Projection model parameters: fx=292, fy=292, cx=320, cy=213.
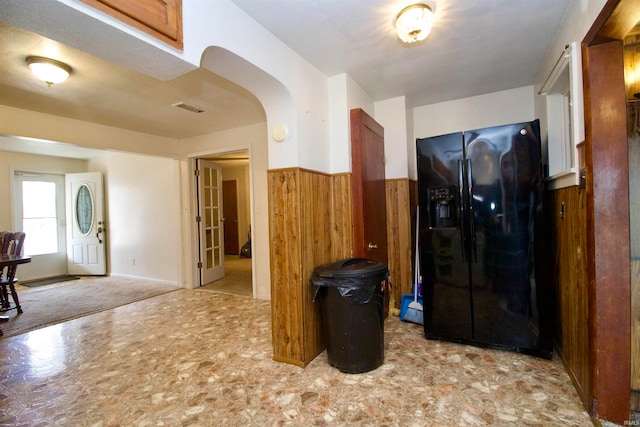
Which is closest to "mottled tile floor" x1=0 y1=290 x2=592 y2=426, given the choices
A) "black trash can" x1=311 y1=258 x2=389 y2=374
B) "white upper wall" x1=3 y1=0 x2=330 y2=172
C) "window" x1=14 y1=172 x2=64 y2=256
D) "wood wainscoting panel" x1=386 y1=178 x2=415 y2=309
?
"black trash can" x1=311 y1=258 x2=389 y2=374

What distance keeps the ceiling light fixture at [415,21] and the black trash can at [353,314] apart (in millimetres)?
1569

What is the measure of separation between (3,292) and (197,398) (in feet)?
12.1

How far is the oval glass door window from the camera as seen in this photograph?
5.81 m

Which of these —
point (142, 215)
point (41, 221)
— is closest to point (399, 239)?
point (142, 215)

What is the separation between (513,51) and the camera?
7.79 feet

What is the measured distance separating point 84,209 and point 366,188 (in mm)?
6054

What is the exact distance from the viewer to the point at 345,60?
2420mm

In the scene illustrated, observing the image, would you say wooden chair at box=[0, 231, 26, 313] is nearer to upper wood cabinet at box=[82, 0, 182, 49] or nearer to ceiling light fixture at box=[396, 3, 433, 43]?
upper wood cabinet at box=[82, 0, 182, 49]

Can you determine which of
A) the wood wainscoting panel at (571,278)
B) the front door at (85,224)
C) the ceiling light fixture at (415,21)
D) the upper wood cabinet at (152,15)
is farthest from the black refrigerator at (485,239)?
the front door at (85,224)

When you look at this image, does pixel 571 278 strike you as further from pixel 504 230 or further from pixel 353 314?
pixel 353 314

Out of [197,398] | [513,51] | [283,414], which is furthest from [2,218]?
[513,51]

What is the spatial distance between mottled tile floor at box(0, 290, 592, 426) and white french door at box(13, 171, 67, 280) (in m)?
3.58

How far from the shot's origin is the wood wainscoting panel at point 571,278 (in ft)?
5.61

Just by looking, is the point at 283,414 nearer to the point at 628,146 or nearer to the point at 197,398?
the point at 197,398
